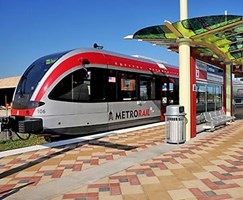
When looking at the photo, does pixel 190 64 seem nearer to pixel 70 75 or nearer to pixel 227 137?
pixel 227 137

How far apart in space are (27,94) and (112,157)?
3502 mm

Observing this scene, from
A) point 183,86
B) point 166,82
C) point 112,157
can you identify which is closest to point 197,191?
point 112,157

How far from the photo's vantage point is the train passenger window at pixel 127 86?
33.3ft

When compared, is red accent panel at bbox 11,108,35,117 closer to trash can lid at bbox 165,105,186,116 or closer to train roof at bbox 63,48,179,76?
train roof at bbox 63,48,179,76

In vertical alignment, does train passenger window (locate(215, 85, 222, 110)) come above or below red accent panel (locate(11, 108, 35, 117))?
above

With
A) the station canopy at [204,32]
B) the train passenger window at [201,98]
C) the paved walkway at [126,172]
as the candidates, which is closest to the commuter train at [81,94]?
the paved walkway at [126,172]

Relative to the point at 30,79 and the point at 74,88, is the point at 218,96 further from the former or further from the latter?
the point at 30,79

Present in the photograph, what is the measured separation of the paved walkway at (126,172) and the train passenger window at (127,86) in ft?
10.8

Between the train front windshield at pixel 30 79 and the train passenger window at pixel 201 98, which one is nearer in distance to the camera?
the train front windshield at pixel 30 79

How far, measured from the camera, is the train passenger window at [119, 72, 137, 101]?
10141 millimetres

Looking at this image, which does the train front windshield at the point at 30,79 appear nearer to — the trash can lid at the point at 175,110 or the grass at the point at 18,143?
the grass at the point at 18,143

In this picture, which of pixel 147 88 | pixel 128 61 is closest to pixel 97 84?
pixel 128 61

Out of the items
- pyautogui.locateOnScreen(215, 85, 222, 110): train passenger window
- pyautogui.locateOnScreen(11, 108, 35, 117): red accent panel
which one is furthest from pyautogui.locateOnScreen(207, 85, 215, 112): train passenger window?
pyautogui.locateOnScreen(11, 108, 35, 117): red accent panel

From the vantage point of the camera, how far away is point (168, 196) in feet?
11.9
